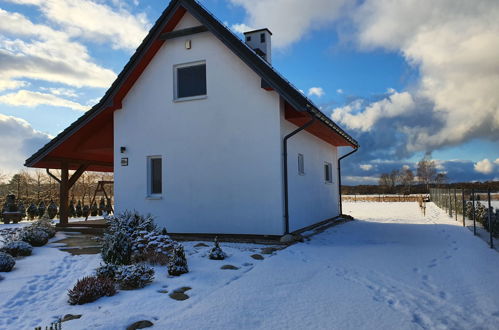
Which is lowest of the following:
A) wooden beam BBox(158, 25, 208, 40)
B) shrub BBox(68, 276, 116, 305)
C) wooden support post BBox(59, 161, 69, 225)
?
shrub BBox(68, 276, 116, 305)

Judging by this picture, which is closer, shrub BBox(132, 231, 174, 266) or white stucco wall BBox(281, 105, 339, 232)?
shrub BBox(132, 231, 174, 266)

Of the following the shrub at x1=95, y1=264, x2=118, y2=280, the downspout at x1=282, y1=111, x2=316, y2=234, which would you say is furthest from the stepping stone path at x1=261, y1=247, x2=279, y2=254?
the shrub at x1=95, y1=264, x2=118, y2=280

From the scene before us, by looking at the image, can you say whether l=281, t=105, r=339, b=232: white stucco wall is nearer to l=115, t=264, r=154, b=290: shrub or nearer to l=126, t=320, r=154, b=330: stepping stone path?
l=115, t=264, r=154, b=290: shrub

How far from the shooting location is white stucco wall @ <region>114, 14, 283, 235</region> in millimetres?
9711

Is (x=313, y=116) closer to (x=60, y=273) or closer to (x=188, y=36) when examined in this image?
(x=188, y=36)

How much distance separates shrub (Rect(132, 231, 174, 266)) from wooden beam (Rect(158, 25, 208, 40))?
5.76 m

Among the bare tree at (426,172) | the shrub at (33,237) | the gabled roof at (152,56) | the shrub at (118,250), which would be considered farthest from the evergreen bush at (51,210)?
the bare tree at (426,172)

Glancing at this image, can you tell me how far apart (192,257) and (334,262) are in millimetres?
2747

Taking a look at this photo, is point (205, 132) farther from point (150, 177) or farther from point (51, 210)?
point (51, 210)

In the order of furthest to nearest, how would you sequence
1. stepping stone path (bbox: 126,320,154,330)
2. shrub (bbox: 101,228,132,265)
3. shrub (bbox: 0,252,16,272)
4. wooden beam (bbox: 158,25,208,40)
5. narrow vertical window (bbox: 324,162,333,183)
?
narrow vertical window (bbox: 324,162,333,183) → wooden beam (bbox: 158,25,208,40) → shrub (bbox: 101,228,132,265) → shrub (bbox: 0,252,16,272) → stepping stone path (bbox: 126,320,154,330)

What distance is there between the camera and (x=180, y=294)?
528cm

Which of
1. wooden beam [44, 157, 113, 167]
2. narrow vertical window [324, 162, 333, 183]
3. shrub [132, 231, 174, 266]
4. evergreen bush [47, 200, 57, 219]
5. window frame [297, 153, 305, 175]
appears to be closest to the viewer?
shrub [132, 231, 174, 266]

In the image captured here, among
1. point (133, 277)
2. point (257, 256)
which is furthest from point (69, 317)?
point (257, 256)

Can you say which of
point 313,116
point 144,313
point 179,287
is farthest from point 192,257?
point 313,116
